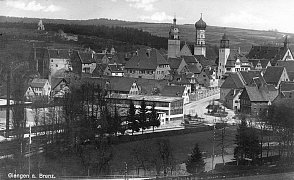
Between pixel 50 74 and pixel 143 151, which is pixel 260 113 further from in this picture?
pixel 50 74

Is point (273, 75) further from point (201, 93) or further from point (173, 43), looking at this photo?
point (173, 43)

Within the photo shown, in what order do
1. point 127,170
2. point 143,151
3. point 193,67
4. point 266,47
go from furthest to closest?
point 266,47, point 193,67, point 143,151, point 127,170

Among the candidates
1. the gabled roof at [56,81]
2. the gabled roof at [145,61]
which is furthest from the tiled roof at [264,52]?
the gabled roof at [56,81]

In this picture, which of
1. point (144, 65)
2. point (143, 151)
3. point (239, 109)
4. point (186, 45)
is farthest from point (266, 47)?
point (143, 151)

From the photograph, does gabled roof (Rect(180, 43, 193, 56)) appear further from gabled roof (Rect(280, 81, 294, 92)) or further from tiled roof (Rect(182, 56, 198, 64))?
gabled roof (Rect(280, 81, 294, 92))

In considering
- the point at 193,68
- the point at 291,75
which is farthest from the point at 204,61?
the point at 291,75

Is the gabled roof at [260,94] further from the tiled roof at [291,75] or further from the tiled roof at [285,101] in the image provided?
the tiled roof at [291,75]
